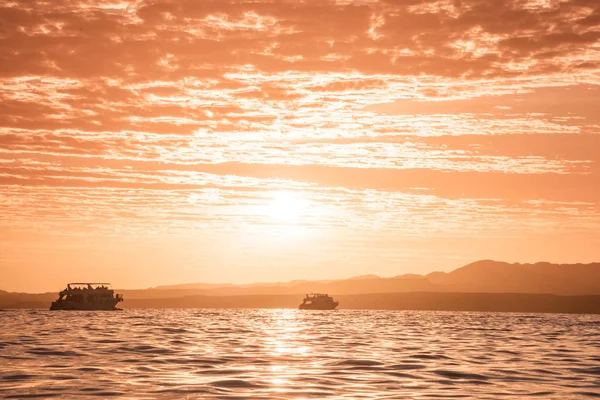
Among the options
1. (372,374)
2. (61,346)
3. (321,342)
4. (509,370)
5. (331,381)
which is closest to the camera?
(331,381)

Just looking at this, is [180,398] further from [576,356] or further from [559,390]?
[576,356]

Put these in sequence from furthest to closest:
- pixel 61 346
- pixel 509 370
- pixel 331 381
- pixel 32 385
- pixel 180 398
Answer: pixel 61 346, pixel 509 370, pixel 331 381, pixel 32 385, pixel 180 398

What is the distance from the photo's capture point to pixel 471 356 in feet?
167

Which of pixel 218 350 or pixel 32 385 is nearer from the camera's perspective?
pixel 32 385

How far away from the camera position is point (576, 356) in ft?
172

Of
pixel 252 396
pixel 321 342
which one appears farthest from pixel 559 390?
pixel 321 342

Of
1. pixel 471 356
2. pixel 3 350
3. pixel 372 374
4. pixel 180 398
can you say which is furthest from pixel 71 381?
pixel 471 356

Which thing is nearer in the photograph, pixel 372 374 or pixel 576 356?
pixel 372 374

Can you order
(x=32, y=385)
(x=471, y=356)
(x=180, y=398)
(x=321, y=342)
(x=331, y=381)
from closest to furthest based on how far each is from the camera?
(x=180, y=398)
(x=32, y=385)
(x=331, y=381)
(x=471, y=356)
(x=321, y=342)

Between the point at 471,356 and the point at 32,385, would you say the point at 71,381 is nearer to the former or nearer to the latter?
the point at 32,385

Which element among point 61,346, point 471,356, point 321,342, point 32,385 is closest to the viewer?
point 32,385

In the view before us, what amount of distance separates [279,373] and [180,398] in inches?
391

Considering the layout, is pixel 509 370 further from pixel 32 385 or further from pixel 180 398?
pixel 32 385

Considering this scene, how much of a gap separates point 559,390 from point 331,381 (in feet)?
30.6
